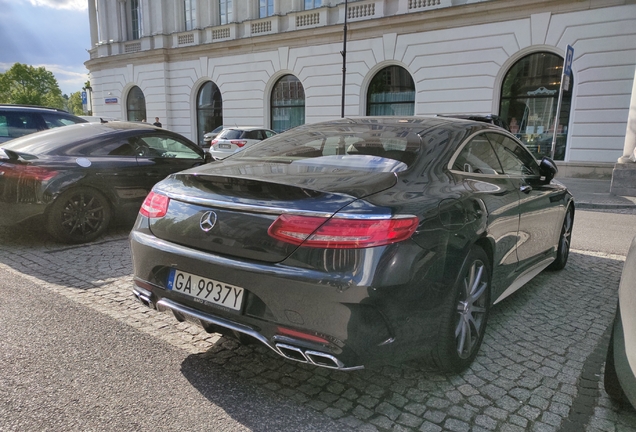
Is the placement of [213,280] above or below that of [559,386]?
above

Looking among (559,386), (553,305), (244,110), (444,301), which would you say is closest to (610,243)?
(553,305)

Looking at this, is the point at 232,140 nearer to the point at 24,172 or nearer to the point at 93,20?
the point at 24,172

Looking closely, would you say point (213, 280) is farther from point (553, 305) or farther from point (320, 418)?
point (553, 305)

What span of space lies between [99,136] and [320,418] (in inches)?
199

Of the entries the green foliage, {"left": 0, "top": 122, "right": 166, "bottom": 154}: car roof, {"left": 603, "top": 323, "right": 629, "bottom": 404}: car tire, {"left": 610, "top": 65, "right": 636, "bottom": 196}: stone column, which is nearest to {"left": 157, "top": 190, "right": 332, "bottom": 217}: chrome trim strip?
{"left": 603, "top": 323, "right": 629, "bottom": 404}: car tire

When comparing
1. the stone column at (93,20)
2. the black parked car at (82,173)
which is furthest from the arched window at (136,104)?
the black parked car at (82,173)

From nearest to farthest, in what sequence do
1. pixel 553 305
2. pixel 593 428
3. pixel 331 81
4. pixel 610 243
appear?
pixel 593 428, pixel 553 305, pixel 610 243, pixel 331 81

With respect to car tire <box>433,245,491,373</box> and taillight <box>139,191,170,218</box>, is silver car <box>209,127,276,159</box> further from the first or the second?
car tire <box>433,245,491,373</box>

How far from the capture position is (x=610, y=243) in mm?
6410

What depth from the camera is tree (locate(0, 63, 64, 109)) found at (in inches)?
2945

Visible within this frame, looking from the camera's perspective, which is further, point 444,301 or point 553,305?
point 553,305

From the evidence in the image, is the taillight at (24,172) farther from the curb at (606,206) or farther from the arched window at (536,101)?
the arched window at (536,101)

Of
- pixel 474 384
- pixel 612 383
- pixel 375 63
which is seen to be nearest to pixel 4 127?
pixel 474 384

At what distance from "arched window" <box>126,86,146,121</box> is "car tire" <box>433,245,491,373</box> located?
93.0ft
